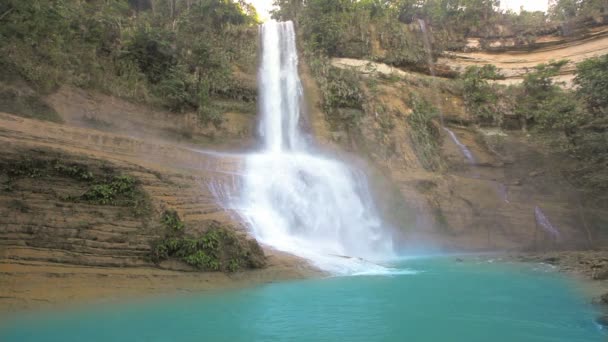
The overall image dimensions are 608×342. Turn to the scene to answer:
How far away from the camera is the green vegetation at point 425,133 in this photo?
20250 millimetres

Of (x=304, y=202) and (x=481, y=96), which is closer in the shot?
(x=304, y=202)

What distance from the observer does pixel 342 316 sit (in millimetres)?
6734

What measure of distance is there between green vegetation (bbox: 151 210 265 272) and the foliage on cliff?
741 cm

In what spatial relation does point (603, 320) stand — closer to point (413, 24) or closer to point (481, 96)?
point (481, 96)

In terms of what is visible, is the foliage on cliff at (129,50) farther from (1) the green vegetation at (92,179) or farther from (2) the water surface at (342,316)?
(2) the water surface at (342,316)

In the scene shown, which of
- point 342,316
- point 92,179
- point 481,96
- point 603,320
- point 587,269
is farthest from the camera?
point 481,96

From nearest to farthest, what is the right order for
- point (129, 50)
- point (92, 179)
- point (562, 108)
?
point (92, 179) → point (129, 50) → point (562, 108)

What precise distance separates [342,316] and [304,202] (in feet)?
26.5

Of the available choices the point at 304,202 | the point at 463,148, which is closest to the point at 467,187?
the point at 463,148

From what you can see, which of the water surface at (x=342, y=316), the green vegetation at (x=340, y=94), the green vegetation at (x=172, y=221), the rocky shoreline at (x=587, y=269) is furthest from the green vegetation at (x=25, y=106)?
the rocky shoreline at (x=587, y=269)

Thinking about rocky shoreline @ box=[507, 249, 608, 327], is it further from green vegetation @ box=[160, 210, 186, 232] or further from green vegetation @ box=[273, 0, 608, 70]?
green vegetation @ box=[273, 0, 608, 70]

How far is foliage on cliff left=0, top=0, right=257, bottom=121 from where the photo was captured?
13094mm

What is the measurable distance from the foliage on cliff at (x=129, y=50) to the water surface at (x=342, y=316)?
962 centimetres

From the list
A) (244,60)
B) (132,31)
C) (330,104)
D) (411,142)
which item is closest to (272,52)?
(244,60)
